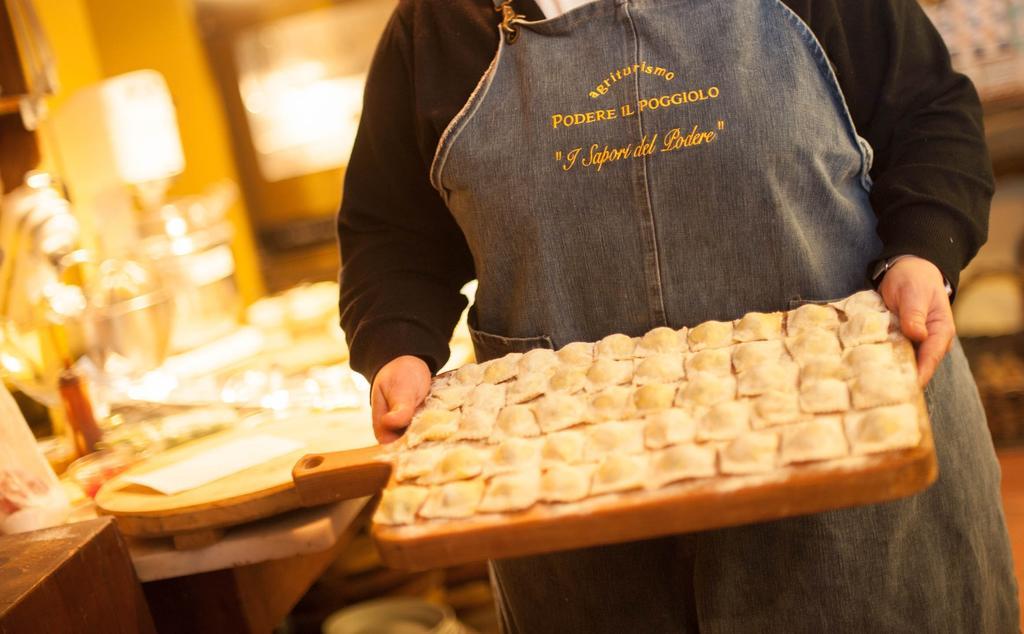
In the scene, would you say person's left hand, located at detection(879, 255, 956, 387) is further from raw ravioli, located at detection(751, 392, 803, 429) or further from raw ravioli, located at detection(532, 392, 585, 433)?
raw ravioli, located at detection(532, 392, 585, 433)

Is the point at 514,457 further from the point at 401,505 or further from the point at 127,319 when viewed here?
the point at 127,319

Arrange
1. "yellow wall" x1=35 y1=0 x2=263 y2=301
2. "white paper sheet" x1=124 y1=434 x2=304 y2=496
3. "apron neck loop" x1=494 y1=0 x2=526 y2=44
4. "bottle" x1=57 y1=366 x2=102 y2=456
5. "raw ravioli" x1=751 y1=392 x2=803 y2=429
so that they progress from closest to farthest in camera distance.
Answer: "raw ravioli" x1=751 y1=392 x2=803 y2=429 < "apron neck loop" x1=494 y1=0 x2=526 y2=44 < "white paper sheet" x1=124 y1=434 x2=304 y2=496 < "bottle" x1=57 y1=366 x2=102 y2=456 < "yellow wall" x1=35 y1=0 x2=263 y2=301

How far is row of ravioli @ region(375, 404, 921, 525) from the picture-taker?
989 mm

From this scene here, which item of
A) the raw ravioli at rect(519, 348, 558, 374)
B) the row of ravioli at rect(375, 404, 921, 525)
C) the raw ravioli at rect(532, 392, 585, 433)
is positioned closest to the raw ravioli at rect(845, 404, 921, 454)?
the row of ravioli at rect(375, 404, 921, 525)

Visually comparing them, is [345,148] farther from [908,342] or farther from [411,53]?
[908,342]

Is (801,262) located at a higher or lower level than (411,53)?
lower

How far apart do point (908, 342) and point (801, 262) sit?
21 cm

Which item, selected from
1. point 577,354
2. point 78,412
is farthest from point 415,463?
point 78,412

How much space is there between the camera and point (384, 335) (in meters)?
1.46

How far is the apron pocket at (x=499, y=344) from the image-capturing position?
4.62 ft

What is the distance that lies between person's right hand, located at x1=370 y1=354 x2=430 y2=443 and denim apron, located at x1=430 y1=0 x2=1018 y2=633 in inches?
6.7

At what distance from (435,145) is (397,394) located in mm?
378

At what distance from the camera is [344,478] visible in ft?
3.96

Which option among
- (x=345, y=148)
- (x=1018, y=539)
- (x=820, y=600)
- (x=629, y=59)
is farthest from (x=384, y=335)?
(x=345, y=148)
